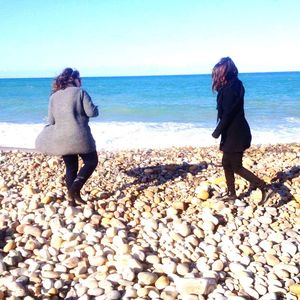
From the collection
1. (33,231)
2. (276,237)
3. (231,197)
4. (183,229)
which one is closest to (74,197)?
(33,231)

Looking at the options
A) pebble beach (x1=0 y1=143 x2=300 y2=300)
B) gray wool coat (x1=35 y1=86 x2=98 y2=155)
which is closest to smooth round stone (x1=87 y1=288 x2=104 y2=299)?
pebble beach (x1=0 y1=143 x2=300 y2=300)

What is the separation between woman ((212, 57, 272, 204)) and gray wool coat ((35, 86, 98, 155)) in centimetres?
121

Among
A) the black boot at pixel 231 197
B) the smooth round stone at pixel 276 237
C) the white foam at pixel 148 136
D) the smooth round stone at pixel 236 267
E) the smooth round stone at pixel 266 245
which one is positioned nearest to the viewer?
the smooth round stone at pixel 236 267

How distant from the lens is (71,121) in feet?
13.9

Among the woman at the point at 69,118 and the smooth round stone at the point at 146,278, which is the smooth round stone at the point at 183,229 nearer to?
the smooth round stone at the point at 146,278

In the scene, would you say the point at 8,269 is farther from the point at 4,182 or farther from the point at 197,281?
the point at 4,182

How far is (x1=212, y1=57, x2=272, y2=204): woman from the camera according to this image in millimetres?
4082

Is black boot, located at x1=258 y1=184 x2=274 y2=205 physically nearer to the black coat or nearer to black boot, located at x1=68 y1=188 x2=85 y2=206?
the black coat

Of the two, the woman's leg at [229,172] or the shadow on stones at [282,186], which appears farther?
the shadow on stones at [282,186]

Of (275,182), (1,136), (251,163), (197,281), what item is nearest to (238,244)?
(197,281)

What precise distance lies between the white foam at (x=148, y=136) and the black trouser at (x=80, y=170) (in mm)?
6156

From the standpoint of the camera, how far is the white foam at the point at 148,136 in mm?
11516

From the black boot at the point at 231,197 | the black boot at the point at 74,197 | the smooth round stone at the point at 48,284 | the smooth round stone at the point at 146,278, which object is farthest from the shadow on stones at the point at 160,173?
the smooth round stone at the point at 48,284

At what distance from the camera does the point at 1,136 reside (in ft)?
42.8
